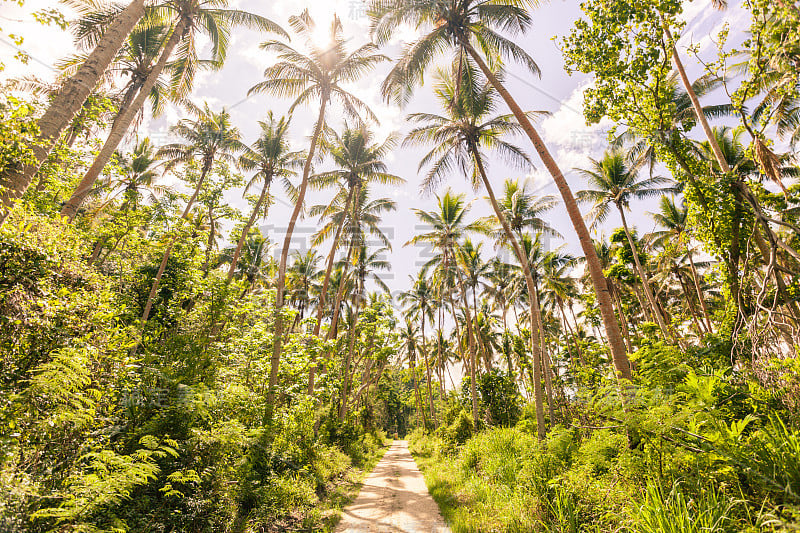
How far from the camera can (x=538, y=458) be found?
21.6 ft

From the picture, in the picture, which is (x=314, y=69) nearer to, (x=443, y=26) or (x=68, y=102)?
(x=443, y=26)

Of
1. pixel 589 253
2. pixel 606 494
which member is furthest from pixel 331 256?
pixel 606 494

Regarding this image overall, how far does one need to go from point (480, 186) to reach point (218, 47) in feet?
35.2

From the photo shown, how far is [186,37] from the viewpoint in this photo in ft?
31.5

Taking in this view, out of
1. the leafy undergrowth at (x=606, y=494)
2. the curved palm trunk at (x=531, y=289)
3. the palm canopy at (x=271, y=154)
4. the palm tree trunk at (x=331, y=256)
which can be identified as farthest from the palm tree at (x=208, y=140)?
the leafy undergrowth at (x=606, y=494)

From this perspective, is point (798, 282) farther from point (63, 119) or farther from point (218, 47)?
point (218, 47)

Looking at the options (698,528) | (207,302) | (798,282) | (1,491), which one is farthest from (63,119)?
(798,282)

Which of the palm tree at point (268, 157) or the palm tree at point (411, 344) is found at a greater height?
the palm tree at point (268, 157)

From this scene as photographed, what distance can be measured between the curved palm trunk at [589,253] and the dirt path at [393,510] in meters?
4.95

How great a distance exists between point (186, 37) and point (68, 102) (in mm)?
7388

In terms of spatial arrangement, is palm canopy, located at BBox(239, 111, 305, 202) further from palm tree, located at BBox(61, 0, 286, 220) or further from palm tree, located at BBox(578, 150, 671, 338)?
palm tree, located at BBox(578, 150, 671, 338)

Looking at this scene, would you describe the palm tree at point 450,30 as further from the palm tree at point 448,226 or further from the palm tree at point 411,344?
the palm tree at point 411,344

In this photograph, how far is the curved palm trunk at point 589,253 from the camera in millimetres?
5434

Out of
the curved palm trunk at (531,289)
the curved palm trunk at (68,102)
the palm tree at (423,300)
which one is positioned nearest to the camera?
the curved palm trunk at (68,102)
